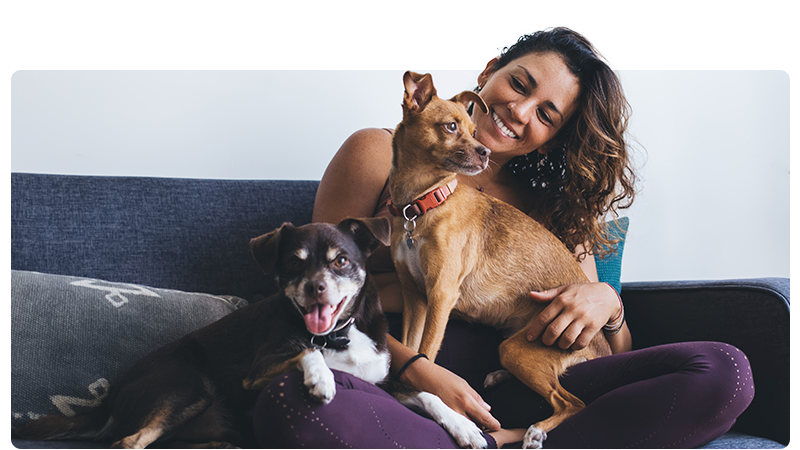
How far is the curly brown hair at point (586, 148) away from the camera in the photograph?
1965mm

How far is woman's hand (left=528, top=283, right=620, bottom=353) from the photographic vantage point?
159 centimetres

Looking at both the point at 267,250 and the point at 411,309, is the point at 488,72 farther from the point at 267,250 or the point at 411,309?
the point at 267,250

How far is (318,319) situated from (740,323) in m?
1.48

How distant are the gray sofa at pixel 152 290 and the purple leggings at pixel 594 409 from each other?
199mm

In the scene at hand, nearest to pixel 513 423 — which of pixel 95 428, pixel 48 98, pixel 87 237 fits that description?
pixel 95 428

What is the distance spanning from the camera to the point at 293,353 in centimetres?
129

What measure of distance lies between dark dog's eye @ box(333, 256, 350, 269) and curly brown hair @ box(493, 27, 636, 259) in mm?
1096

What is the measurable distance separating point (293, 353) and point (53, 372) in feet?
2.72

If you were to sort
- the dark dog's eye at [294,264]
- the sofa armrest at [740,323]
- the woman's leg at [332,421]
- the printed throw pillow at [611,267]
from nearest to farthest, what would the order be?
the woman's leg at [332,421]
the dark dog's eye at [294,264]
the sofa armrest at [740,323]
the printed throw pillow at [611,267]

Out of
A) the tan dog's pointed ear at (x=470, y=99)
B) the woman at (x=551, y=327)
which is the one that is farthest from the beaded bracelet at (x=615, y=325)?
the tan dog's pointed ear at (x=470, y=99)

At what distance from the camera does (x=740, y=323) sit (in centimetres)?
171

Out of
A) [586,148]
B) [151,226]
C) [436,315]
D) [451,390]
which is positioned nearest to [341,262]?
[436,315]

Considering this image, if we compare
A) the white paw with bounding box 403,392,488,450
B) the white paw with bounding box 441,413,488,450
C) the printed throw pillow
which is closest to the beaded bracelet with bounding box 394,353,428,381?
the white paw with bounding box 403,392,488,450

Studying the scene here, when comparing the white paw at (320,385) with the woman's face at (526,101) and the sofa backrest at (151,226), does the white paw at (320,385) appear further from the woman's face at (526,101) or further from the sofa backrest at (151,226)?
the woman's face at (526,101)
